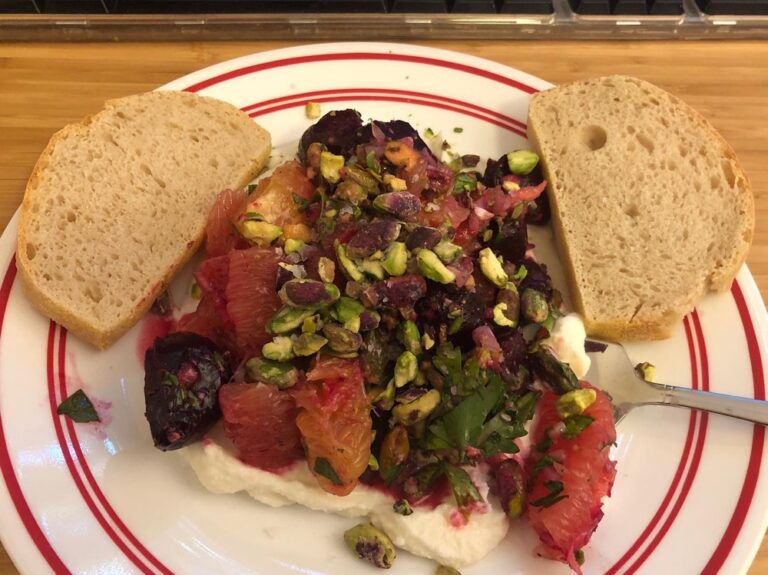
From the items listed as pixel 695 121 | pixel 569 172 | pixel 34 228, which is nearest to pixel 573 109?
pixel 569 172

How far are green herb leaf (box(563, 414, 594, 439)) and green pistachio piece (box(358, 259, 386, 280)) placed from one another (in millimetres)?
538

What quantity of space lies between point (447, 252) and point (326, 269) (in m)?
0.28

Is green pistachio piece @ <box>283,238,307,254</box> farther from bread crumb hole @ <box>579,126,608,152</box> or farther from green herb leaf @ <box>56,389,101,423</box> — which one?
bread crumb hole @ <box>579,126,608,152</box>

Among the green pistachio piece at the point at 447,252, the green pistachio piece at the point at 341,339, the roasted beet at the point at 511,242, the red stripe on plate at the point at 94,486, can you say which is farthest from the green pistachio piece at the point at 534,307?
the red stripe on plate at the point at 94,486

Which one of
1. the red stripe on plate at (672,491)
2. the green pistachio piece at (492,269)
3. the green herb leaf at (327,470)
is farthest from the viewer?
the green pistachio piece at (492,269)

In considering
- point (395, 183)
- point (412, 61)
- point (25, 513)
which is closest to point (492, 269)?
point (395, 183)

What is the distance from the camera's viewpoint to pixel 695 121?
7.04 ft

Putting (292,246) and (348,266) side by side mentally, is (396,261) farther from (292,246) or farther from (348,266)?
(292,246)

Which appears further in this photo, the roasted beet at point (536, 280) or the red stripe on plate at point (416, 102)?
the red stripe on plate at point (416, 102)

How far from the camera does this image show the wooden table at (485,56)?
2.36 meters

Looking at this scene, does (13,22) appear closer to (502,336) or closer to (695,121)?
(502,336)

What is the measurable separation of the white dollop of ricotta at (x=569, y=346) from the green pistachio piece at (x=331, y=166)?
675 millimetres

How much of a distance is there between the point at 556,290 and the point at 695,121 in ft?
2.30

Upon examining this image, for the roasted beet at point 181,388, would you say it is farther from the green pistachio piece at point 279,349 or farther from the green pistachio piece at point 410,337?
the green pistachio piece at point 410,337
